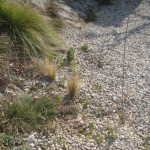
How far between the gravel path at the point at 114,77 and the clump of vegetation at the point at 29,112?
0.44 metres

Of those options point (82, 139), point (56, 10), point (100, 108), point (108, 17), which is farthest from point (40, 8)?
point (82, 139)

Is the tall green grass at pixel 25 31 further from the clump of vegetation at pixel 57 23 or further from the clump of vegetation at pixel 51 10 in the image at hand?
the clump of vegetation at pixel 51 10

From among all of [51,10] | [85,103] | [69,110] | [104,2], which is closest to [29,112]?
[69,110]

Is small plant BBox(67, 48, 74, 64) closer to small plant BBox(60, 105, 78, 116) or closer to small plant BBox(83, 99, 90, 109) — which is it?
small plant BBox(83, 99, 90, 109)

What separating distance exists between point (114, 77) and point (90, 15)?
3844 mm

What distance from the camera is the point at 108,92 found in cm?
575

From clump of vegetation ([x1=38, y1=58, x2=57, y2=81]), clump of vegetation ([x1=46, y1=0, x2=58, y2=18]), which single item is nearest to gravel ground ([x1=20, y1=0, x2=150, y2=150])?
clump of vegetation ([x1=38, y1=58, x2=57, y2=81])

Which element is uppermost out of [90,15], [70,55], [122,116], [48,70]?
[90,15]

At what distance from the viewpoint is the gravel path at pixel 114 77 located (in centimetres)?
480

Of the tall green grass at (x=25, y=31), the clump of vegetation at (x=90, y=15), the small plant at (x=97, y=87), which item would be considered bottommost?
the small plant at (x=97, y=87)

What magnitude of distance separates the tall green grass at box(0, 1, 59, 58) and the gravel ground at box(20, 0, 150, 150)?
23.8 inches

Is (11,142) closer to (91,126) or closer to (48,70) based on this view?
(91,126)

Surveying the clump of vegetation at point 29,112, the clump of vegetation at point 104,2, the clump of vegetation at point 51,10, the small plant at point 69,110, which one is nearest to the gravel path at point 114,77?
the small plant at point 69,110

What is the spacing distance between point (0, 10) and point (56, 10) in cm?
245
